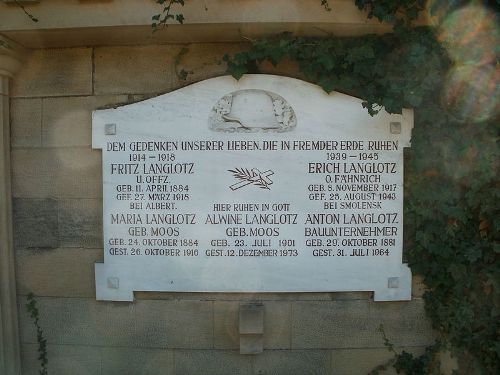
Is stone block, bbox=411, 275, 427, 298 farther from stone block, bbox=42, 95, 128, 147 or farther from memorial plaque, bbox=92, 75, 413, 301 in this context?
stone block, bbox=42, 95, 128, 147

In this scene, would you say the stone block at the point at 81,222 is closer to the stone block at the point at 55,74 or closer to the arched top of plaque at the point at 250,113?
the stone block at the point at 55,74

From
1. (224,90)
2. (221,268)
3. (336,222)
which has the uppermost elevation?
(224,90)

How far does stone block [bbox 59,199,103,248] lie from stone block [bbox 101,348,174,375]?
0.92 m

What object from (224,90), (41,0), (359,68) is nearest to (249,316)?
(224,90)

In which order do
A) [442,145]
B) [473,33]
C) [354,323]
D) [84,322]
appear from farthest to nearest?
1. [84,322]
2. [354,323]
3. [442,145]
4. [473,33]

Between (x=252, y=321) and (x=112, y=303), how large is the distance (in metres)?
1.18

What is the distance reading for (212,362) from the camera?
3830 mm

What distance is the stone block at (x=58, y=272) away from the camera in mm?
3873

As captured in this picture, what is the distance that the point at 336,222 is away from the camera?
3.71m

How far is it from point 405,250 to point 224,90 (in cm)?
194

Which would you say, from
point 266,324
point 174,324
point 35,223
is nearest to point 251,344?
point 266,324

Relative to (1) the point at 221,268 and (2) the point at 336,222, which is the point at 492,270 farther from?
(1) the point at 221,268

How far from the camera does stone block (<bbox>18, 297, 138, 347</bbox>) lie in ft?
12.7

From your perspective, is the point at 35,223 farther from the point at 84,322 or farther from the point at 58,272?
the point at 84,322
